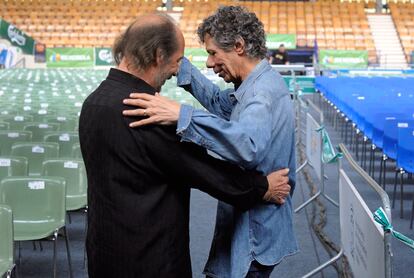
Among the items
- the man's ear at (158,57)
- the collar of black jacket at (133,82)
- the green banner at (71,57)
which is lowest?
the green banner at (71,57)

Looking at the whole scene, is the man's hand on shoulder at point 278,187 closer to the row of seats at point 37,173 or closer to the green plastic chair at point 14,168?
the row of seats at point 37,173

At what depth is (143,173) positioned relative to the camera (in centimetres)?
210

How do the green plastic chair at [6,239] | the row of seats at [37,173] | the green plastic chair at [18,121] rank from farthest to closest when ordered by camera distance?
→ the green plastic chair at [18,121] < the row of seats at [37,173] < the green plastic chair at [6,239]

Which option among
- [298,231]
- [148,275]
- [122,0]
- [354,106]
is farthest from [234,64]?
[122,0]

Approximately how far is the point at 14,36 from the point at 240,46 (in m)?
25.4

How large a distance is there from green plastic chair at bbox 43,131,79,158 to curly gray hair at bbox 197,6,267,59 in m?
4.50

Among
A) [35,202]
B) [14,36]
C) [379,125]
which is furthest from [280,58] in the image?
[35,202]

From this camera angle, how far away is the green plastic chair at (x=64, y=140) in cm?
668

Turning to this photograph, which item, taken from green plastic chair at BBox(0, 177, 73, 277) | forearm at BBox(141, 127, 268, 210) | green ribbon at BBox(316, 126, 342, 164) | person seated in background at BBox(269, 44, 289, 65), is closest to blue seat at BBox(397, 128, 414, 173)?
green ribbon at BBox(316, 126, 342, 164)

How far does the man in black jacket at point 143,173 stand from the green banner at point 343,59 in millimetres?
21065

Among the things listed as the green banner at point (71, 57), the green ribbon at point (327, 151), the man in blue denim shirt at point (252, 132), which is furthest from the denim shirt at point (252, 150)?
the green banner at point (71, 57)

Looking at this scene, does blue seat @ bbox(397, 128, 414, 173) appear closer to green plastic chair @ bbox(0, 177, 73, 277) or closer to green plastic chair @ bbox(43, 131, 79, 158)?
green plastic chair @ bbox(43, 131, 79, 158)

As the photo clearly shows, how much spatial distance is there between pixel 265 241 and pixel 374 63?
75.6 feet

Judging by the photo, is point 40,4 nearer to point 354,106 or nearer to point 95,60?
point 95,60
